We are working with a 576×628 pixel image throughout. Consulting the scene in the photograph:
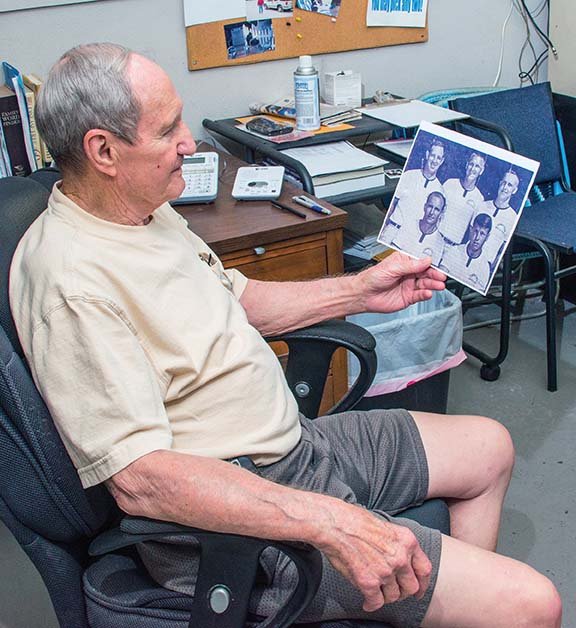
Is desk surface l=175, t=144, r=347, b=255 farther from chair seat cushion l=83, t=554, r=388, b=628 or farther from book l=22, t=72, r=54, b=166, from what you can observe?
chair seat cushion l=83, t=554, r=388, b=628

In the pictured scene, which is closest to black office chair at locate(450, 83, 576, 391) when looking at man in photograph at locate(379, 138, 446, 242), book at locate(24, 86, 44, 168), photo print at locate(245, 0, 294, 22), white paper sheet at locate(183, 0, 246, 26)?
photo print at locate(245, 0, 294, 22)

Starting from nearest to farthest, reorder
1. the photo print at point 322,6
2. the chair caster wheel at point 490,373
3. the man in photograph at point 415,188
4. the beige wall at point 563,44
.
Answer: the man in photograph at point 415,188, the photo print at point 322,6, the chair caster wheel at point 490,373, the beige wall at point 563,44

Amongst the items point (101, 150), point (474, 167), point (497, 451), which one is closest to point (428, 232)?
point (474, 167)

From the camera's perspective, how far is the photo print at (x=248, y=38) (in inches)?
93.2

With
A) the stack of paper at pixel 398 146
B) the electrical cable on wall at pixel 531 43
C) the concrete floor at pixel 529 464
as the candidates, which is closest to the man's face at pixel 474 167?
the stack of paper at pixel 398 146

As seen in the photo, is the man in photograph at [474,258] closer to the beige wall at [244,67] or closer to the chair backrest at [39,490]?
the chair backrest at [39,490]

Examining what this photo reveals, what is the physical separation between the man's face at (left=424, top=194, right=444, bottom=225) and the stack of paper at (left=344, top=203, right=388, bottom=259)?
64 cm

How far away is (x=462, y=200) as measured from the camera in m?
1.52

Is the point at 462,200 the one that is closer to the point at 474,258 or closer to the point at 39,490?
the point at 474,258

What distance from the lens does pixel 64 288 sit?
112 cm

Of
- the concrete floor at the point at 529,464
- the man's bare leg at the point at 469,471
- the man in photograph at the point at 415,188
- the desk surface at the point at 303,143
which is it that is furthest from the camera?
the desk surface at the point at 303,143

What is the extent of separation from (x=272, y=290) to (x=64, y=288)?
1.77 feet

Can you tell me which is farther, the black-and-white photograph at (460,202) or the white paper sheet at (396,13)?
the white paper sheet at (396,13)

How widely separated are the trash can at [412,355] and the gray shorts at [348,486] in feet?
1.80
